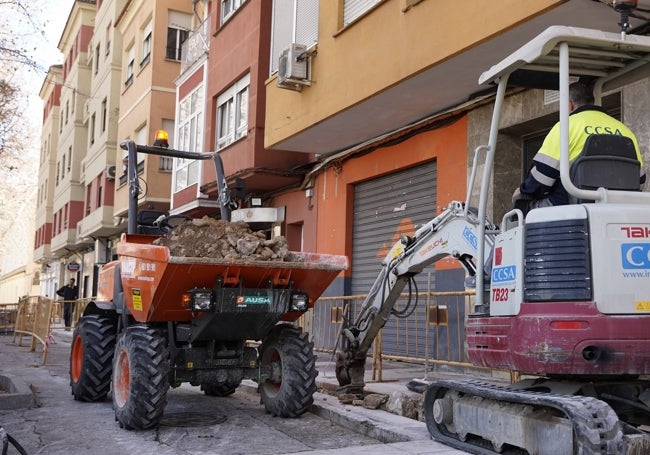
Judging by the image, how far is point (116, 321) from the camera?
8.16 metres

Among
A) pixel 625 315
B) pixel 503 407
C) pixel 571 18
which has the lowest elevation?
pixel 503 407

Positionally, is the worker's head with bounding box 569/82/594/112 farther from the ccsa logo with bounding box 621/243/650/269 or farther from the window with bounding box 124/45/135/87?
the window with bounding box 124/45/135/87

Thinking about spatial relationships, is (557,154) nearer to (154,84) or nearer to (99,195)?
(154,84)

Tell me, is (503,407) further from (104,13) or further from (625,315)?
(104,13)

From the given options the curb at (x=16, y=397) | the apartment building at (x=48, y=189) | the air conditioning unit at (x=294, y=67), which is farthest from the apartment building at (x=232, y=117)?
the apartment building at (x=48, y=189)

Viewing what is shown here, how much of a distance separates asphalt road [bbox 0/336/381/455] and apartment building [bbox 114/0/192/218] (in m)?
14.3

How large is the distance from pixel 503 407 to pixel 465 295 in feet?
13.1

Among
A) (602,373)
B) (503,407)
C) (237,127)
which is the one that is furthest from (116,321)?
(237,127)

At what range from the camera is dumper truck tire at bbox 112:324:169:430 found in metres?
6.18

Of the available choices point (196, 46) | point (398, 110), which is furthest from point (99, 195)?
point (398, 110)

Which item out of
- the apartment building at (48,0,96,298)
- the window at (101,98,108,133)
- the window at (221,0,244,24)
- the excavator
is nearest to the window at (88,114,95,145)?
the apartment building at (48,0,96,298)

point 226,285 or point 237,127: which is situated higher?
point 237,127

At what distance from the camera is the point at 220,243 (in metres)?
6.58

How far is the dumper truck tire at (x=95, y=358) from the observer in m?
7.76
